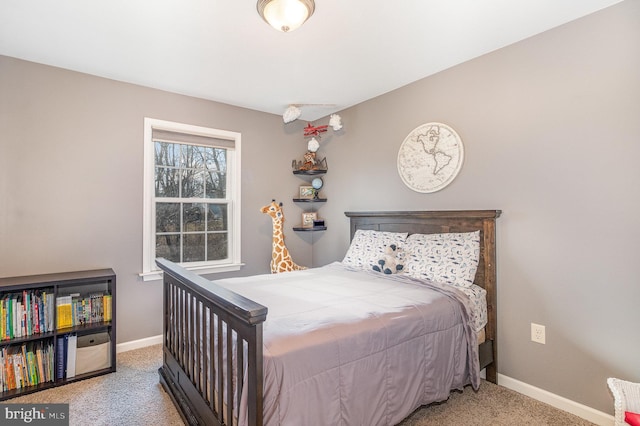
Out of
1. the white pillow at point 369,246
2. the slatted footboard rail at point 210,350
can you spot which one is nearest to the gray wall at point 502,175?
the white pillow at point 369,246

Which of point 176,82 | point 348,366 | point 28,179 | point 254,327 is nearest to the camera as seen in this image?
point 254,327

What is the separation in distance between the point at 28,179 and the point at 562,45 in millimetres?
3985

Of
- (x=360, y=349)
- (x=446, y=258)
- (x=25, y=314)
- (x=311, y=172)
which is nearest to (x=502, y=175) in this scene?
(x=446, y=258)

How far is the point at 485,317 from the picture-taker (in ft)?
7.59

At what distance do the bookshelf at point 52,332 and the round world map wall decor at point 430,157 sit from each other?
2.68 m

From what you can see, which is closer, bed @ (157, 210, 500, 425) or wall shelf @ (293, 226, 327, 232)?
bed @ (157, 210, 500, 425)

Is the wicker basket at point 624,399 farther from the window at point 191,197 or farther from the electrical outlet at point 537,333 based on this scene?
the window at point 191,197

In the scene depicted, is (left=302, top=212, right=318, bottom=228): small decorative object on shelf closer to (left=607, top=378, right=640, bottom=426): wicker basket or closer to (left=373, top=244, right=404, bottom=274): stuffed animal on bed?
(left=373, top=244, right=404, bottom=274): stuffed animal on bed

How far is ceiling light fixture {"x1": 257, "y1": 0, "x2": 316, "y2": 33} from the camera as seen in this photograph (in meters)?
1.73

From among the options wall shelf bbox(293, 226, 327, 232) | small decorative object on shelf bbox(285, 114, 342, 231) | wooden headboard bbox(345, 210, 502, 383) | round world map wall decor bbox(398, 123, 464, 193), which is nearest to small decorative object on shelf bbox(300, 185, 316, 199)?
small decorative object on shelf bbox(285, 114, 342, 231)

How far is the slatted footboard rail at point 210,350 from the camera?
1.19m

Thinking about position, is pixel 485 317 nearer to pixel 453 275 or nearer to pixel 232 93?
pixel 453 275

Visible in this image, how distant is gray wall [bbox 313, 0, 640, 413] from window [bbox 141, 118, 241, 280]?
7.40 ft

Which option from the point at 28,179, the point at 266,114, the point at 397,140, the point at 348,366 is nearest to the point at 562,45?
the point at 397,140
